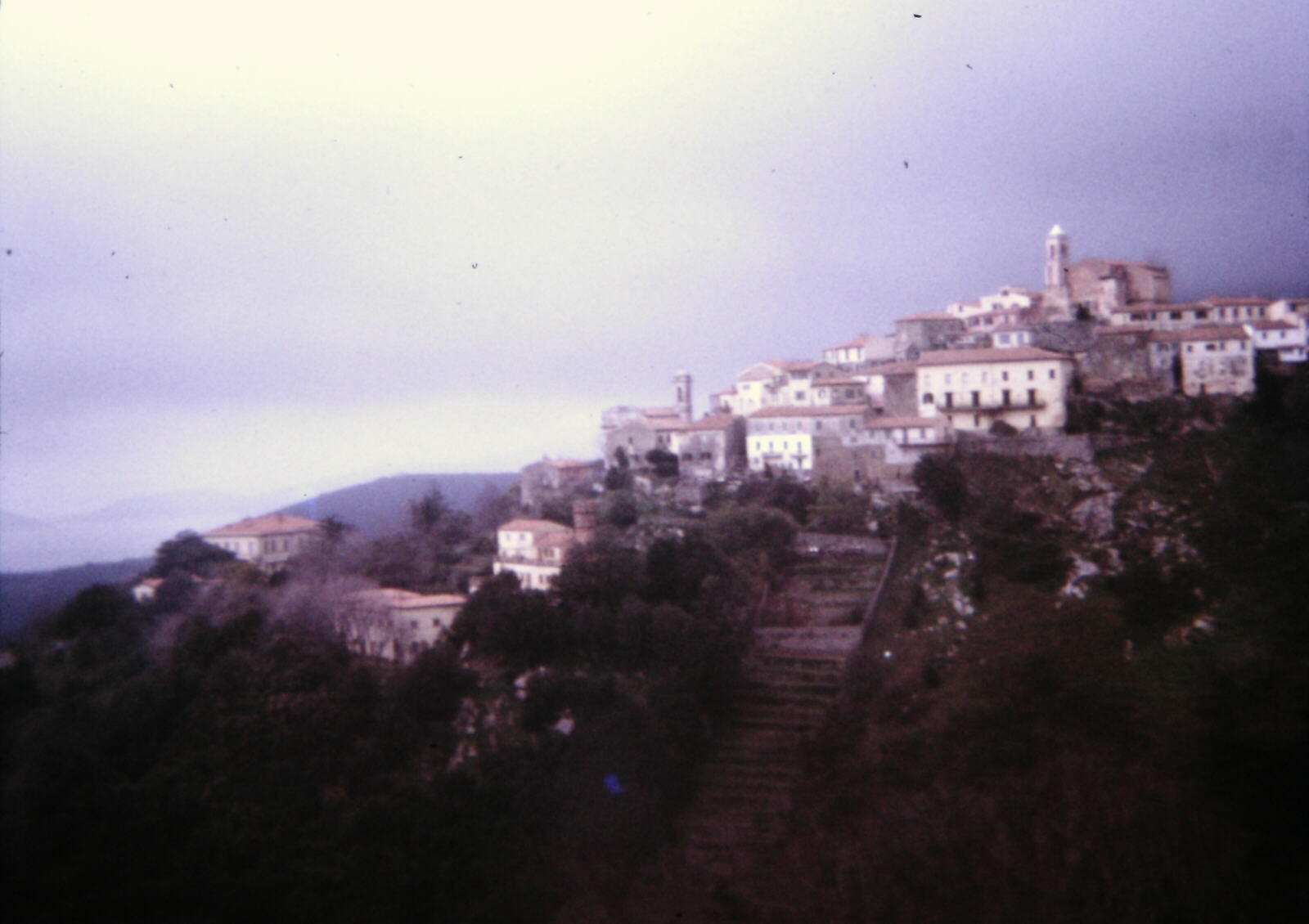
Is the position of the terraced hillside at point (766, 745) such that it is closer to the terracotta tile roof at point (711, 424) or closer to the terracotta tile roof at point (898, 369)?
the terracotta tile roof at point (898, 369)

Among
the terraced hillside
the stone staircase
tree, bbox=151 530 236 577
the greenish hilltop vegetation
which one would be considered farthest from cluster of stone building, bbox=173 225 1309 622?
the stone staircase

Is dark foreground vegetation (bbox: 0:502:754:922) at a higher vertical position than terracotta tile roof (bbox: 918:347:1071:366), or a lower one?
lower

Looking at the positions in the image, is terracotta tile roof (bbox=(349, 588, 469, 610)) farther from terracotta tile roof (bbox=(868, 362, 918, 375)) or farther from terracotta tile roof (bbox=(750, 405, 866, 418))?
terracotta tile roof (bbox=(868, 362, 918, 375))

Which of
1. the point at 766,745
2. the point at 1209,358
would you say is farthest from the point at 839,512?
the point at 1209,358

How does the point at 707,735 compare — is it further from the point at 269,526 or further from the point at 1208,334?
the point at 1208,334

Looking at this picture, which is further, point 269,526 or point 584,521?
point 269,526
